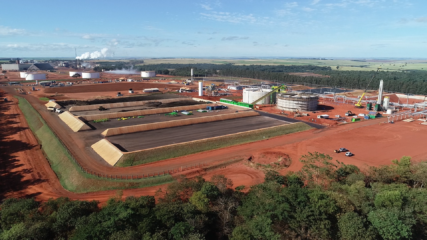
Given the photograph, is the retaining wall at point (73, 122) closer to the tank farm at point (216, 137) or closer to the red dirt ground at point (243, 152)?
the tank farm at point (216, 137)

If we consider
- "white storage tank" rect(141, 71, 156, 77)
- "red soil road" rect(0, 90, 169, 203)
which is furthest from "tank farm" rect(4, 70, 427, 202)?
"white storage tank" rect(141, 71, 156, 77)

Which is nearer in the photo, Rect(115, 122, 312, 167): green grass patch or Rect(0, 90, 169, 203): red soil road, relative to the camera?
Rect(0, 90, 169, 203): red soil road

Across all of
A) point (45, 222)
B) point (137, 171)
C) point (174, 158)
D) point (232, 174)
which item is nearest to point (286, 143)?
point (232, 174)

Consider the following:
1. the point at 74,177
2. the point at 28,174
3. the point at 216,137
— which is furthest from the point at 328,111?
the point at 28,174

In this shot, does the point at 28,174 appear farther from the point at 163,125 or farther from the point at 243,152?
the point at 243,152

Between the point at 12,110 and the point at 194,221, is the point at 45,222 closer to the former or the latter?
the point at 194,221

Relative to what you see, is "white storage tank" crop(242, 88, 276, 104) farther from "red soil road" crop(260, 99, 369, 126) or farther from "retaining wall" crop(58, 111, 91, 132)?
"retaining wall" crop(58, 111, 91, 132)
